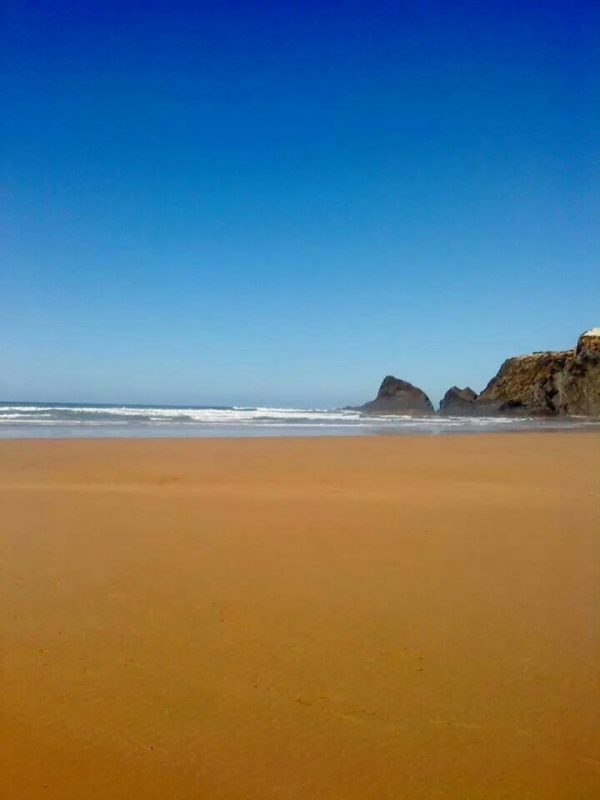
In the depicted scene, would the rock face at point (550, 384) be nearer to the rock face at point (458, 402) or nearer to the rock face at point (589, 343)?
the rock face at point (589, 343)

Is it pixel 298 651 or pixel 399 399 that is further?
pixel 399 399

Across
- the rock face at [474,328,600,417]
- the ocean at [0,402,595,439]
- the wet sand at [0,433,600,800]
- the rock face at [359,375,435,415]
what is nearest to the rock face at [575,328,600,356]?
the rock face at [474,328,600,417]

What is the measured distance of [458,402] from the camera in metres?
61.1

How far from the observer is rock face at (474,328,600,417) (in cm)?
4394

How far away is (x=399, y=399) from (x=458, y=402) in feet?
30.8

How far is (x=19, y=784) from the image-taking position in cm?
232

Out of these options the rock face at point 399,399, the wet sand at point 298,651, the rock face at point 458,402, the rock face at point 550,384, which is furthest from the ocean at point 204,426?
the rock face at point 399,399

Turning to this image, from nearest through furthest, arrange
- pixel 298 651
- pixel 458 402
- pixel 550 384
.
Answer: pixel 298 651
pixel 550 384
pixel 458 402

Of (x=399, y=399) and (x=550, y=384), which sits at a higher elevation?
(x=550, y=384)

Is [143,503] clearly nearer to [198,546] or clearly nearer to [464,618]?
[198,546]

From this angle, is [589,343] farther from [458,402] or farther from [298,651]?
[298,651]

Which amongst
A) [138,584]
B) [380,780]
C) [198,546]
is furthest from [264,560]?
[380,780]

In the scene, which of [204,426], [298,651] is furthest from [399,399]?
[298,651]

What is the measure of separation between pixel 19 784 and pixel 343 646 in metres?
1.78
